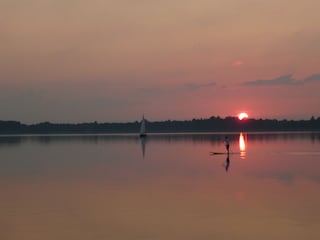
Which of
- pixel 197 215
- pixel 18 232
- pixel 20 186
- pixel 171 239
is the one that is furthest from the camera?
pixel 20 186

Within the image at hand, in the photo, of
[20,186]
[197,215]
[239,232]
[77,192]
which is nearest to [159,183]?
[77,192]

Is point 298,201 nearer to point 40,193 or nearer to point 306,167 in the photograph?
point 40,193

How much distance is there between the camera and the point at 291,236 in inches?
538

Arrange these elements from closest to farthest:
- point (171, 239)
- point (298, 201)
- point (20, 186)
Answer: point (171, 239) < point (298, 201) < point (20, 186)

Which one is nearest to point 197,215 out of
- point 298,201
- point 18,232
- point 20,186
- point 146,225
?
point 146,225

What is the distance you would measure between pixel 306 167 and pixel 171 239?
21221mm

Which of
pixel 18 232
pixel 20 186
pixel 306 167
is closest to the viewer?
pixel 18 232

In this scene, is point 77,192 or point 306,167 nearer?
point 77,192

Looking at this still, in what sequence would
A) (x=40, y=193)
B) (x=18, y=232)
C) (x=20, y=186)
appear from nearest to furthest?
1. (x=18, y=232)
2. (x=40, y=193)
3. (x=20, y=186)

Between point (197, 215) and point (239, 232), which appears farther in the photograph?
point (197, 215)

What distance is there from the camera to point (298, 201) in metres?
19.0

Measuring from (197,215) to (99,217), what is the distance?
126 inches

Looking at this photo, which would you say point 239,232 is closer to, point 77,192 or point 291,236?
point 291,236

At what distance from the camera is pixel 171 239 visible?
1362 centimetres
